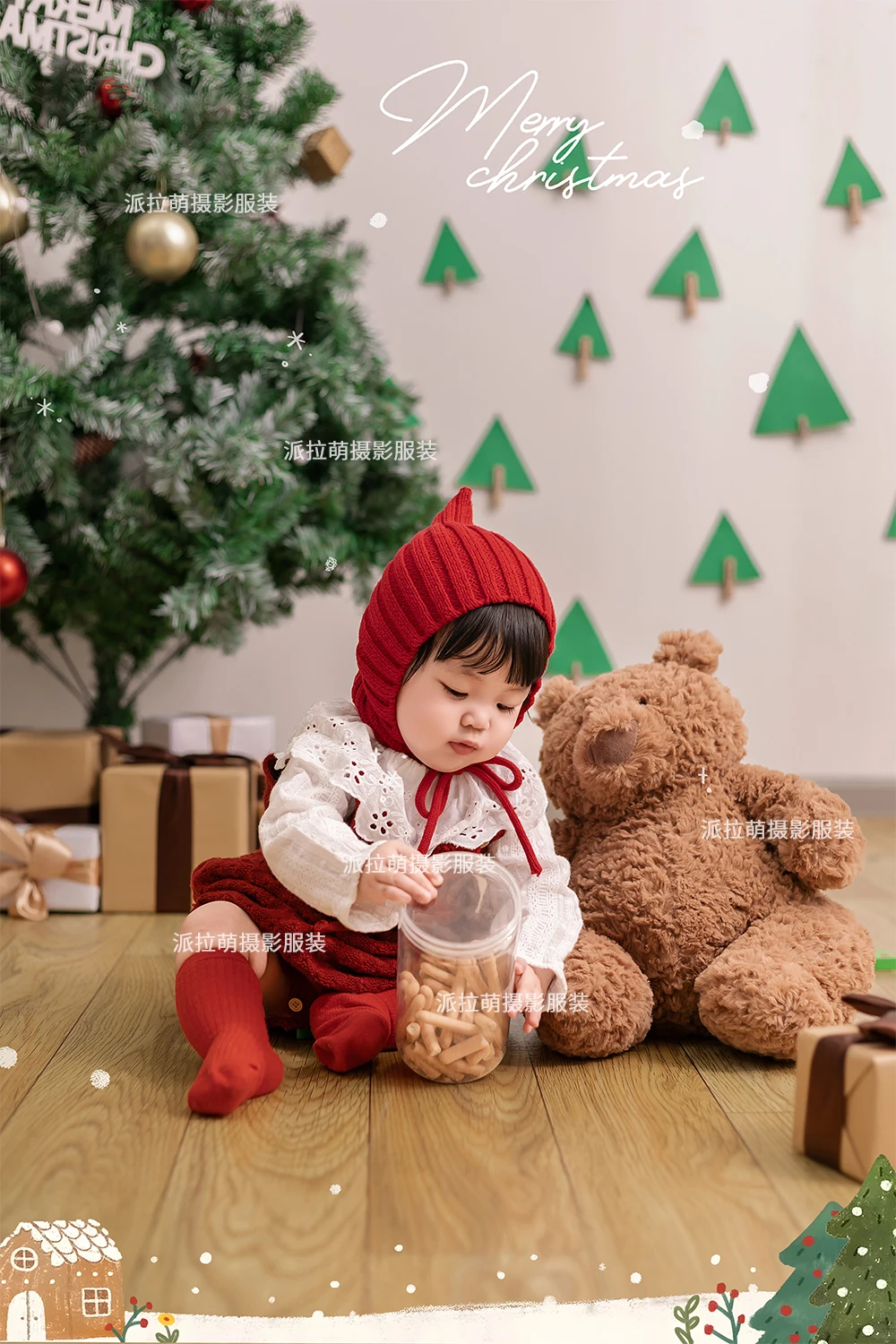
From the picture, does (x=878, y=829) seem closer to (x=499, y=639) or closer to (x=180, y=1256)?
(x=499, y=639)

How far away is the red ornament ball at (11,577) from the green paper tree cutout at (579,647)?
580mm

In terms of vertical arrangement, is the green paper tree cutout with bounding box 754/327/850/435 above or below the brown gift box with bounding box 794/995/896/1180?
above

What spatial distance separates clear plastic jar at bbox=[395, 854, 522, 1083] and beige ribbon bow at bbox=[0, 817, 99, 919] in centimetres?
54

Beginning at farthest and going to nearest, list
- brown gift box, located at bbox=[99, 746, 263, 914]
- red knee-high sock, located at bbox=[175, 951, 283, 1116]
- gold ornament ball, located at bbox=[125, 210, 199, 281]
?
brown gift box, located at bbox=[99, 746, 263, 914]
gold ornament ball, located at bbox=[125, 210, 199, 281]
red knee-high sock, located at bbox=[175, 951, 283, 1116]

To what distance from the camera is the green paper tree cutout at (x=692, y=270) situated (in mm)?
1039

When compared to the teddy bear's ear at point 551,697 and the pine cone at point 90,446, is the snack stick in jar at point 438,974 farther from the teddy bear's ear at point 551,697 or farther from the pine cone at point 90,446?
the pine cone at point 90,446

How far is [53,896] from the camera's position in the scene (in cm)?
116

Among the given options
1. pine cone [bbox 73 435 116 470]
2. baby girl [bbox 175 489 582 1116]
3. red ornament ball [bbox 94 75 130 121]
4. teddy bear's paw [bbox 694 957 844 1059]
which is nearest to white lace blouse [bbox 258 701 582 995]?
baby girl [bbox 175 489 582 1116]

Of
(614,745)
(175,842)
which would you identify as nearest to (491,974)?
(614,745)

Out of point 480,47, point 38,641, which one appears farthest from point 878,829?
point 38,641

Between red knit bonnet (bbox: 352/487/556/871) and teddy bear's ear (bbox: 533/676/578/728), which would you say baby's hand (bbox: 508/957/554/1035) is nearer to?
red knit bonnet (bbox: 352/487/556/871)

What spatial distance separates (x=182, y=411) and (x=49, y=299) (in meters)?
0.19

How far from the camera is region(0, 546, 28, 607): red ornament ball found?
41.2 inches

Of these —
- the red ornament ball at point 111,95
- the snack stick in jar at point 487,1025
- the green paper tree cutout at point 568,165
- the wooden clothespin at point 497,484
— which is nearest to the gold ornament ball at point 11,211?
the red ornament ball at point 111,95
